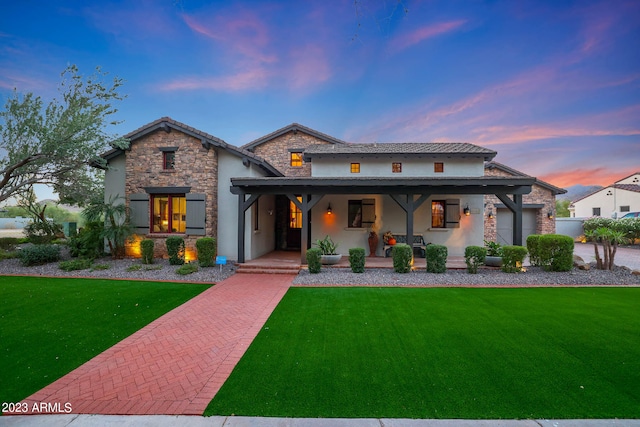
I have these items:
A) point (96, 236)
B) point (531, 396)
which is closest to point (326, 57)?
point (96, 236)

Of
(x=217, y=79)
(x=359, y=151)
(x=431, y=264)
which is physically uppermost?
(x=217, y=79)

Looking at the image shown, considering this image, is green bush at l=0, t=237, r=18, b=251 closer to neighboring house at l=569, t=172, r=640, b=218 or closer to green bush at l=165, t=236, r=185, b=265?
green bush at l=165, t=236, r=185, b=265

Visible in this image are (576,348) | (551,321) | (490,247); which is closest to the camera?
(576,348)

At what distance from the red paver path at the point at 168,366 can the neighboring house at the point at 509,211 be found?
14203mm

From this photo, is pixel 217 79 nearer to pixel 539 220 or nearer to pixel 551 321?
pixel 551 321

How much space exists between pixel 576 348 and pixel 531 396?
175 cm

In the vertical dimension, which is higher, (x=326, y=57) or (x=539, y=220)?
(x=326, y=57)

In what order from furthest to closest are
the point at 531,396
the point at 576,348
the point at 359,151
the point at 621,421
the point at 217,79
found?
the point at 217,79, the point at 359,151, the point at 576,348, the point at 531,396, the point at 621,421

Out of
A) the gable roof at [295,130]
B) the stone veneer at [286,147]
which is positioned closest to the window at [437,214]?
the gable roof at [295,130]

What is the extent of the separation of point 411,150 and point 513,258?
5773mm

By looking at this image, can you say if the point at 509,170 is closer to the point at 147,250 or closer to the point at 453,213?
the point at 453,213

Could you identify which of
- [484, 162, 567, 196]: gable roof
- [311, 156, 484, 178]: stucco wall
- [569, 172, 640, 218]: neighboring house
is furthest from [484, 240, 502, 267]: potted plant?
[569, 172, 640, 218]: neighboring house

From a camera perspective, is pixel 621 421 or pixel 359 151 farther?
pixel 359 151

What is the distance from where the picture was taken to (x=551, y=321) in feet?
15.0
